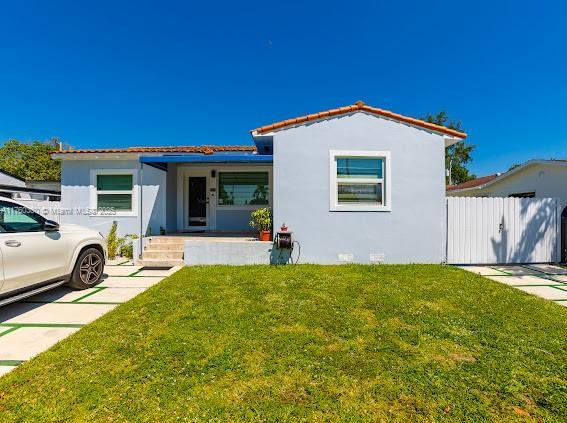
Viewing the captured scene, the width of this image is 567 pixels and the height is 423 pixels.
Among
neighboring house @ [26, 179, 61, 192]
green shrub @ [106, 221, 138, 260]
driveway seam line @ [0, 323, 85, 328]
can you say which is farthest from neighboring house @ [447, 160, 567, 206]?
neighboring house @ [26, 179, 61, 192]

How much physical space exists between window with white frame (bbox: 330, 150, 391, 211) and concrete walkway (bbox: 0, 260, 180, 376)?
4875mm

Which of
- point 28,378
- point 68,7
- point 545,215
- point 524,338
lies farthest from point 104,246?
point 545,215

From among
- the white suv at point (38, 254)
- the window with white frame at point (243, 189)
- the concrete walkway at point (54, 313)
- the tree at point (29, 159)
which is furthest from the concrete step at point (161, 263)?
the tree at point (29, 159)

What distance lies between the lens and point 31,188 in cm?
1358

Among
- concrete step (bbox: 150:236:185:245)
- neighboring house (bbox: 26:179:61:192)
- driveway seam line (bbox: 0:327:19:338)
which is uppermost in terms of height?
neighboring house (bbox: 26:179:61:192)

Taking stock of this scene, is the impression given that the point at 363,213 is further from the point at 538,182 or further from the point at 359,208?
the point at 538,182

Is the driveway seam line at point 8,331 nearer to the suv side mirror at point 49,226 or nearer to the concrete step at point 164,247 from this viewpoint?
the suv side mirror at point 49,226

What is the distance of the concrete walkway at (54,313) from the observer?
3156 millimetres

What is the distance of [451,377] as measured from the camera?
2549 mm

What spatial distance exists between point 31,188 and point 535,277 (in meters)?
20.5

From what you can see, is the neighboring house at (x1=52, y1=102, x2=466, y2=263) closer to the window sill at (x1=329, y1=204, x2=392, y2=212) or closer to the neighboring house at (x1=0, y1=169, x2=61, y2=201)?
the window sill at (x1=329, y1=204, x2=392, y2=212)

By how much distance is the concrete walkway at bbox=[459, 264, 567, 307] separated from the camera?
5098 mm

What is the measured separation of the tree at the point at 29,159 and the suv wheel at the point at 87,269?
3246 cm

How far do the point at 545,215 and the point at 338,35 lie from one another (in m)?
10.5
